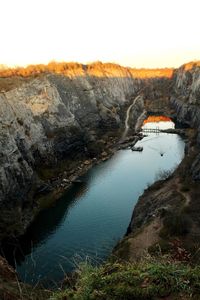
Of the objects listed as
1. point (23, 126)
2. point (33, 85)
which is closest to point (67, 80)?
point (33, 85)

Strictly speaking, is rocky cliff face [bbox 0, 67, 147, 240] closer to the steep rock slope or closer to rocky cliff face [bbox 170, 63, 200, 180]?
the steep rock slope

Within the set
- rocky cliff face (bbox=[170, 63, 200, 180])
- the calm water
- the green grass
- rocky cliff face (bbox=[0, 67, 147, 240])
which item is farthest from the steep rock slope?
rocky cliff face (bbox=[170, 63, 200, 180])

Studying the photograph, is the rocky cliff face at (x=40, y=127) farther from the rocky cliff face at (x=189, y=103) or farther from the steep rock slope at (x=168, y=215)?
the rocky cliff face at (x=189, y=103)

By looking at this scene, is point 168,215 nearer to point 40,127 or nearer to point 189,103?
point 40,127

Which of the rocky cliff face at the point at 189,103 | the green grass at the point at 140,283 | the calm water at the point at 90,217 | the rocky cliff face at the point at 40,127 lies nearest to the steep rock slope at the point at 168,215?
the calm water at the point at 90,217

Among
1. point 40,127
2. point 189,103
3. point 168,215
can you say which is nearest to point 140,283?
point 168,215

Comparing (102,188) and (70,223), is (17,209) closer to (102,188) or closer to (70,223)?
(70,223)
